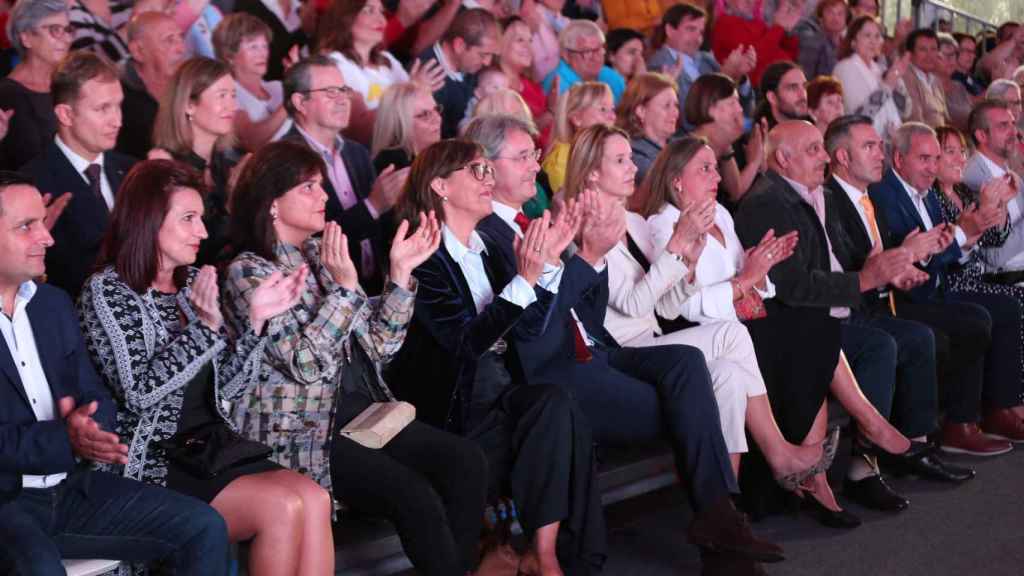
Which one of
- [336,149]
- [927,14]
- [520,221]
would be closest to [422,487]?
[520,221]

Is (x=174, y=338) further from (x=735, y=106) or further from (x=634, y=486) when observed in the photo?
(x=735, y=106)

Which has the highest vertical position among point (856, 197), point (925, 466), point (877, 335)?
point (856, 197)

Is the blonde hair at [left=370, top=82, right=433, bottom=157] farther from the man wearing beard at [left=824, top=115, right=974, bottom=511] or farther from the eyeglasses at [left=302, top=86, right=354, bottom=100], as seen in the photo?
the man wearing beard at [left=824, top=115, right=974, bottom=511]

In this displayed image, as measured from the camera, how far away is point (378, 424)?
3086 mm

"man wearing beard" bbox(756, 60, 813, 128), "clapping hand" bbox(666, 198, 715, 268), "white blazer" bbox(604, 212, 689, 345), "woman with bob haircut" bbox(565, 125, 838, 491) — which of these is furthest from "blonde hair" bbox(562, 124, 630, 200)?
"man wearing beard" bbox(756, 60, 813, 128)

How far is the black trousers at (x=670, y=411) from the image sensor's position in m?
3.63

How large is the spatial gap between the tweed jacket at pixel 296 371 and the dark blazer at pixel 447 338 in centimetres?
38

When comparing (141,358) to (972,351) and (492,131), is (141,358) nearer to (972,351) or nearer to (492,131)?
(492,131)

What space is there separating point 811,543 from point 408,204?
165cm

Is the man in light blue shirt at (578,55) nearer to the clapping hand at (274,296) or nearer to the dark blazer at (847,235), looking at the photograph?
the dark blazer at (847,235)

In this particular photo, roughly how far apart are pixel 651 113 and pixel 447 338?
213 cm

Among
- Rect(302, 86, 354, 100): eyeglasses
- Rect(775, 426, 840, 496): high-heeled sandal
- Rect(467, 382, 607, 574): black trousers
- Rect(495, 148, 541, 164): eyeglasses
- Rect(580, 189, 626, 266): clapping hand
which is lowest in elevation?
Rect(775, 426, 840, 496): high-heeled sandal

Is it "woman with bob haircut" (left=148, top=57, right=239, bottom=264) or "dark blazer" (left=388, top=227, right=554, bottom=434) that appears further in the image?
"woman with bob haircut" (left=148, top=57, right=239, bottom=264)

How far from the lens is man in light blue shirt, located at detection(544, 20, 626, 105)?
6.18 metres
